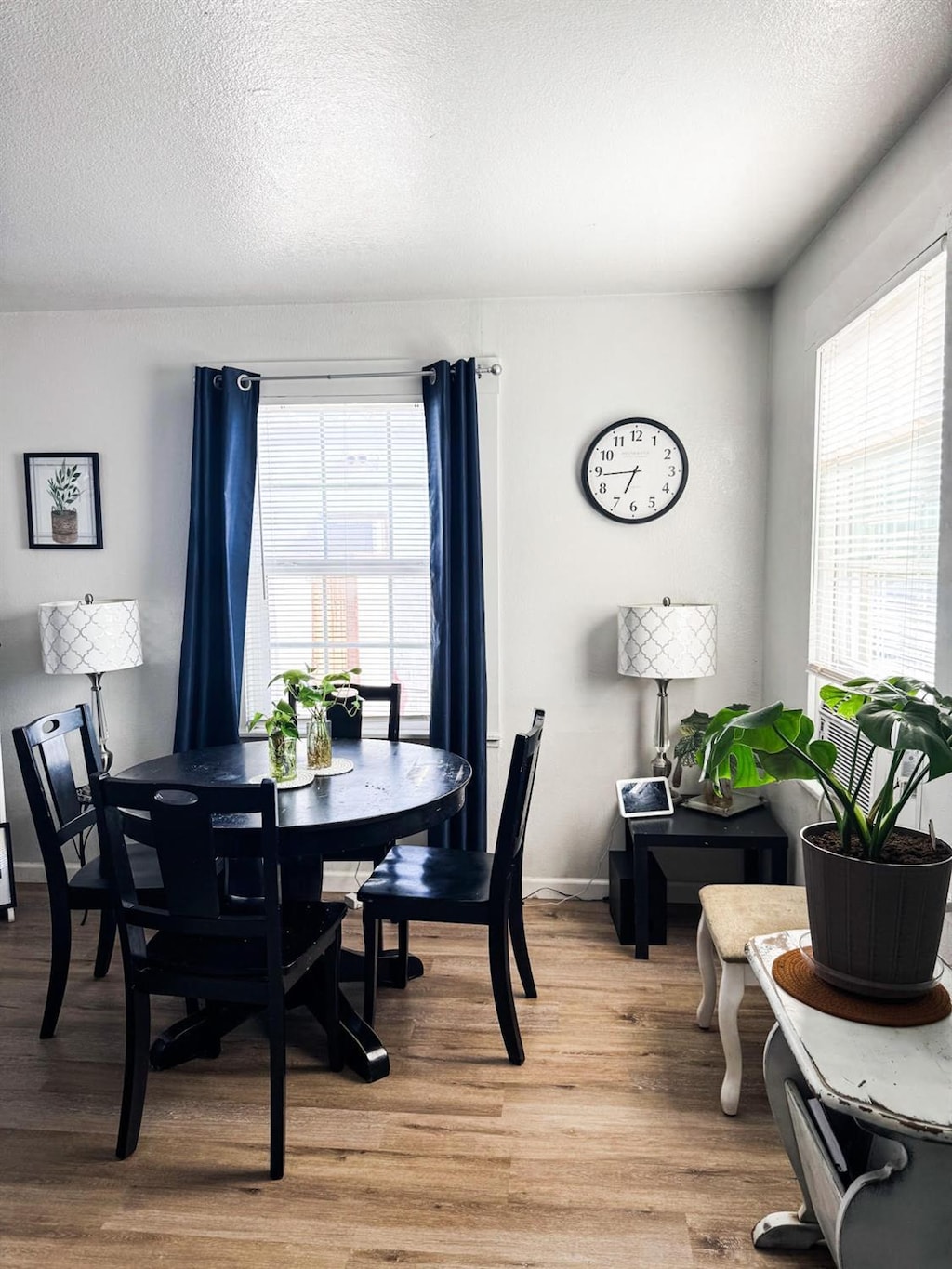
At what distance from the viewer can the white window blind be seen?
7.25 ft

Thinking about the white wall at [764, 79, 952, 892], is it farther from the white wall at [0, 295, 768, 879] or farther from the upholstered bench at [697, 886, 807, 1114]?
the upholstered bench at [697, 886, 807, 1114]

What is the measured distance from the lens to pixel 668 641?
341 cm

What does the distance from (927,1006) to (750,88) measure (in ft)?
6.63

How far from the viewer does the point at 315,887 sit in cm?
295

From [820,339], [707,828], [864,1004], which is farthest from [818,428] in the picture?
[864,1004]

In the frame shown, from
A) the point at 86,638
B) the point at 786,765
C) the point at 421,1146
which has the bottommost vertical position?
the point at 421,1146

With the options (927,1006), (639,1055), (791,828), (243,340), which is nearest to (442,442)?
(243,340)

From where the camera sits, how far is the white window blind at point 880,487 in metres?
2.21

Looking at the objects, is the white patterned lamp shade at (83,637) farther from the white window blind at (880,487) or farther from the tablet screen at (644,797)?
the white window blind at (880,487)

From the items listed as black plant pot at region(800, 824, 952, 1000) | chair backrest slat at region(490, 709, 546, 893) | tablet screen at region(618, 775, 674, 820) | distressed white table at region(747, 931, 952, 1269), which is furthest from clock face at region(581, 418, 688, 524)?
distressed white table at region(747, 931, 952, 1269)

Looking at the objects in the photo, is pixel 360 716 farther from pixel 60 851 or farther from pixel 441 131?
pixel 441 131

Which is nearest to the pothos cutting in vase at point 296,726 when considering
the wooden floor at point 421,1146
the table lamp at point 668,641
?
the wooden floor at point 421,1146

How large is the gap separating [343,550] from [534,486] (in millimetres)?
899

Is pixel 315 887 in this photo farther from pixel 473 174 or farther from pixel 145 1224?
pixel 473 174
